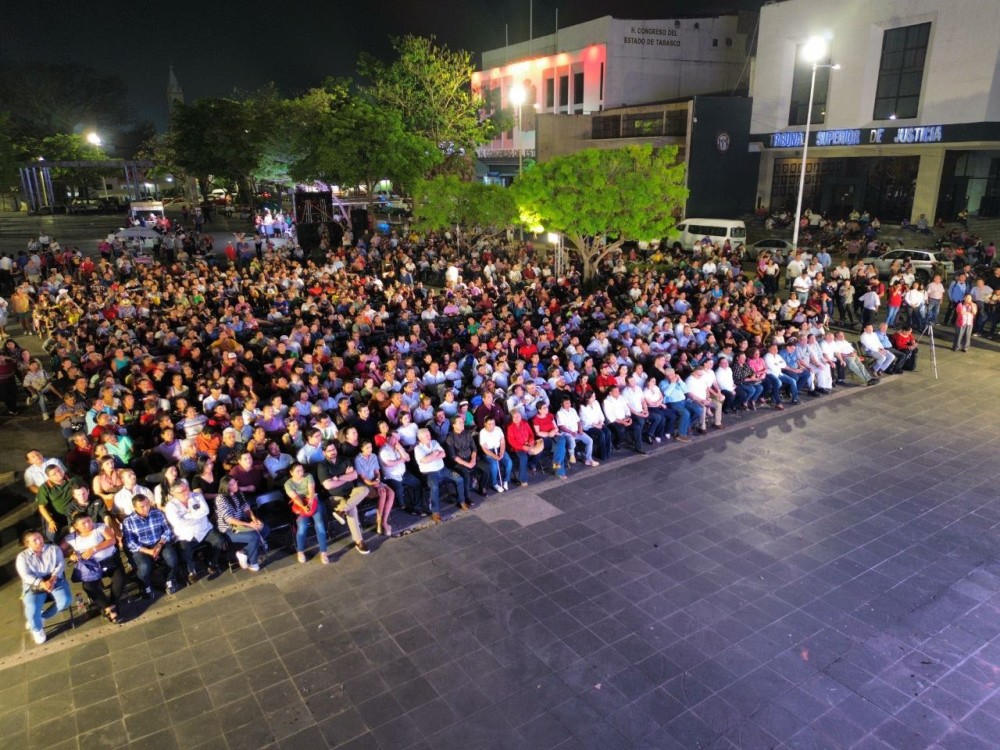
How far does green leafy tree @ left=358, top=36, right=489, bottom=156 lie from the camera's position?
3725 centimetres

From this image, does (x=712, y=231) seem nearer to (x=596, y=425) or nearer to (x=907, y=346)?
(x=907, y=346)

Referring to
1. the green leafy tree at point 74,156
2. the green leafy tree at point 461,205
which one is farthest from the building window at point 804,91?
the green leafy tree at point 74,156

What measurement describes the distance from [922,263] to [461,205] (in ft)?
53.6

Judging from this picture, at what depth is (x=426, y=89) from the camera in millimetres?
37875

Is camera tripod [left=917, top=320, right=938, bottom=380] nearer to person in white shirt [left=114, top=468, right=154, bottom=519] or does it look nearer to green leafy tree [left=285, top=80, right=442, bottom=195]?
person in white shirt [left=114, top=468, right=154, bottom=519]

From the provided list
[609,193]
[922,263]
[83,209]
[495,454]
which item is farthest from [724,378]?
[83,209]

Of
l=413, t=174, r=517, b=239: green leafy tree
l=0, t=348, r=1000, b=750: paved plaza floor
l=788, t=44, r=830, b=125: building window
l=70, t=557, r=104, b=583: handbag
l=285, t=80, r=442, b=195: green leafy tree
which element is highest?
l=788, t=44, r=830, b=125: building window

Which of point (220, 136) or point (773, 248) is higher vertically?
point (220, 136)

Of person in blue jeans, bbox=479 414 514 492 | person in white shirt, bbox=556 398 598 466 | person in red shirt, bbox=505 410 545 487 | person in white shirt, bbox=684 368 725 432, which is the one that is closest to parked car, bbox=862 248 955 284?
person in white shirt, bbox=684 368 725 432

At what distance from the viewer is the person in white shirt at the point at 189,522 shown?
23.7 feet

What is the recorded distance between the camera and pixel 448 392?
9758 mm

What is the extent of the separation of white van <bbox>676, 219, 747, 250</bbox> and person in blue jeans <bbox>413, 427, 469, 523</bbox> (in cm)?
2074

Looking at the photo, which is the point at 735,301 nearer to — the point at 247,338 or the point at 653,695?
the point at 247,338

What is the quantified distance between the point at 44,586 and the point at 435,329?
9.59 m
